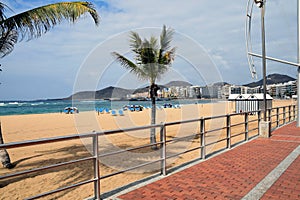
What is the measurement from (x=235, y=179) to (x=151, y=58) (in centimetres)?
687

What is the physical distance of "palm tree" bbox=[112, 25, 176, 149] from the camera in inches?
408

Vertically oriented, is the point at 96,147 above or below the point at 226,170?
above

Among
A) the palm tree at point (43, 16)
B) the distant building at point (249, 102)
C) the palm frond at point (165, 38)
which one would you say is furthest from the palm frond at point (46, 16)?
the distant building at point (249, 102)

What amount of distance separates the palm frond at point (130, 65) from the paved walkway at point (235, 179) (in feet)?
17.0

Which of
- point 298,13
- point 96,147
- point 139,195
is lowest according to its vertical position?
point 139,195

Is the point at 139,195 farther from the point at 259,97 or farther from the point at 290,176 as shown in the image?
the point at 259,97

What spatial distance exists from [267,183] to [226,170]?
0.88 meters

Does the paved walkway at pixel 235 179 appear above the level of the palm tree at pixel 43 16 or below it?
below

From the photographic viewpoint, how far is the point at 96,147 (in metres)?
3.48

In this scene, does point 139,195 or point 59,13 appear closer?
point 139,195

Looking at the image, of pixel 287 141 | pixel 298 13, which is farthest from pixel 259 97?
pixel 287 141

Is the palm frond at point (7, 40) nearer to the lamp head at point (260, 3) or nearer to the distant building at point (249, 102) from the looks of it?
the lamp head at point (260, 3)

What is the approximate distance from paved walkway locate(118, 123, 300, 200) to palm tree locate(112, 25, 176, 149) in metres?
4.91

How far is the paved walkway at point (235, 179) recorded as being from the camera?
3746 mm
